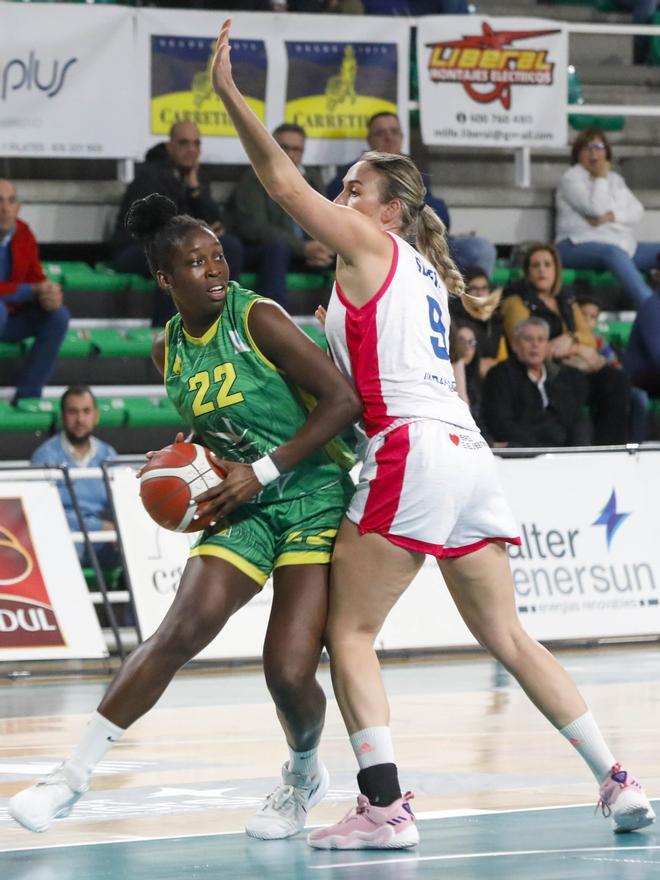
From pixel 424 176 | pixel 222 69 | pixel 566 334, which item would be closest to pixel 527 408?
pixel 566 334

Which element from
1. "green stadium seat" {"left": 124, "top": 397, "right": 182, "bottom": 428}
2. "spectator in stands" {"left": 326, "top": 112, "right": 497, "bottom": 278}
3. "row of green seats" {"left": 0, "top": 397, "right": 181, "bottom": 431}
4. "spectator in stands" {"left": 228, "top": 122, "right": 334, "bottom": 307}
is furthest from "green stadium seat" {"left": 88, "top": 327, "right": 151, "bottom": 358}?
"spectator in stands" {"left": 326, "top": 112, "right": 497, "bottom": 278}

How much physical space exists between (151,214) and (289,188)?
1.82 ft

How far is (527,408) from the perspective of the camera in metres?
12.5

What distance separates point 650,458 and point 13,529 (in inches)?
152

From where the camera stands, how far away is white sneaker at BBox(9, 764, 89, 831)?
499 cm

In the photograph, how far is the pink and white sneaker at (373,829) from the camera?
16.5 feet

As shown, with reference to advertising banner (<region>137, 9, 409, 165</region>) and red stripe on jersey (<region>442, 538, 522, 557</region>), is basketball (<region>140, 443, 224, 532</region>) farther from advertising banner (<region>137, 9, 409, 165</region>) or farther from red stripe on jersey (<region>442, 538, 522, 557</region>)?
advertising banner (<region>137, 9, 409, 165</region>)

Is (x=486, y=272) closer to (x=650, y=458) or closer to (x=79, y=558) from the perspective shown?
(x=650, y=458)

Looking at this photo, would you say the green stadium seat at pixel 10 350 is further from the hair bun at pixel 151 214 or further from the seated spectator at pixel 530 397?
the hair bun at pixel 151 214

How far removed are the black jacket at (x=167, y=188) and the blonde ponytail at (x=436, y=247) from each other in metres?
7.55

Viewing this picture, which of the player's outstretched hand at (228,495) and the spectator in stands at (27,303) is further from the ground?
the player's outstretched hand at (228,495)

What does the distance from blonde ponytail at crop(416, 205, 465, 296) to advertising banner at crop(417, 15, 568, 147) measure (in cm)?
928

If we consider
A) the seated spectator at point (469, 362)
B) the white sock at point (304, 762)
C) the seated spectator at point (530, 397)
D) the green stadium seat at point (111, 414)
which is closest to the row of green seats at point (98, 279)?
the green stadium seat at point (111, 414)

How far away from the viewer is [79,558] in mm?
10781
